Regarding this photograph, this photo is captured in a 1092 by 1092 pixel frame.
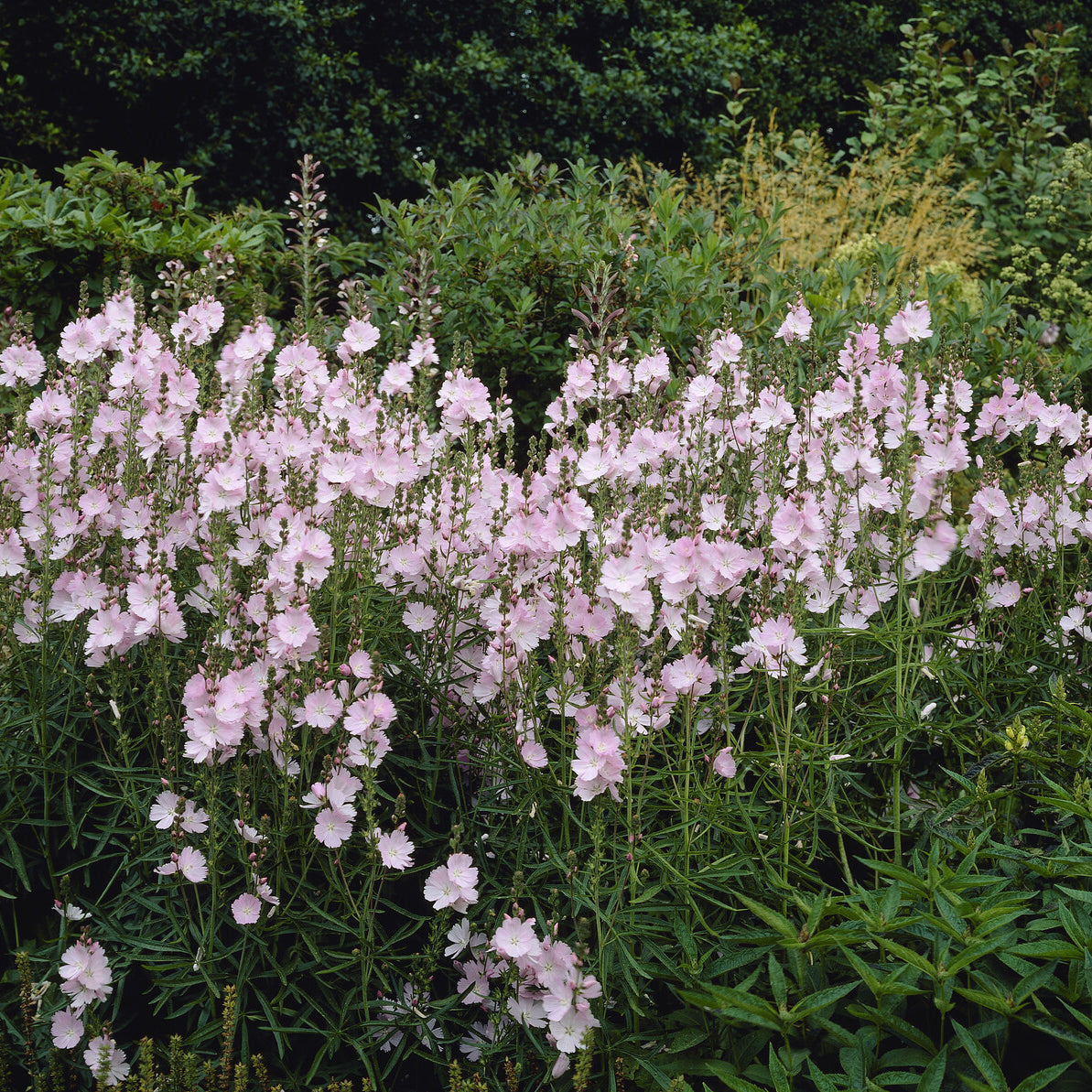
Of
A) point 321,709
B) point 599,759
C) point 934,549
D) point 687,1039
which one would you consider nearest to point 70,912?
point 321,709

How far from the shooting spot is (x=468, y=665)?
2951 mm

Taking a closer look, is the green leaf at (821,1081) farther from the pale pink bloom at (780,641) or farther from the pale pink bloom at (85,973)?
the pale pink bloom at (85,973)

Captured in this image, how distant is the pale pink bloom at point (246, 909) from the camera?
8.13 feet

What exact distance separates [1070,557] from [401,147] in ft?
30.6

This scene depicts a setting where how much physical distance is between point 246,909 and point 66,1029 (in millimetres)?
597

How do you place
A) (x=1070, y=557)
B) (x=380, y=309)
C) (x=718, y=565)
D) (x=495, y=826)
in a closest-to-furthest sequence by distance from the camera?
(x=718, y=565), (x=495, y=826), (x=1070, y=557), (x=380, y=309)

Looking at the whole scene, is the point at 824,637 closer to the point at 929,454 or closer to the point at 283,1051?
the point at 929,454

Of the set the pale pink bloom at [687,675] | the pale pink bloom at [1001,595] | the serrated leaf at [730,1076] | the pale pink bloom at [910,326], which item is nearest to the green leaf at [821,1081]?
the serrated leaf at [730,1076]

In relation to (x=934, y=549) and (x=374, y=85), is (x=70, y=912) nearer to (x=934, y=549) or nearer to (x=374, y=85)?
(x=934, y=549)

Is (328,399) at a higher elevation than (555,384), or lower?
higher

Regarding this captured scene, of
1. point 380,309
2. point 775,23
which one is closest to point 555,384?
point 380,309

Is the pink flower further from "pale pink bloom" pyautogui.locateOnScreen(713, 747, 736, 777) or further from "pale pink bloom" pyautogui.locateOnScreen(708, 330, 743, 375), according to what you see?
"pale pink bloom" pyautogui.locateOnScreen(708, 330, 743, 375)

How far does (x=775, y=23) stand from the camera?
1473 cm

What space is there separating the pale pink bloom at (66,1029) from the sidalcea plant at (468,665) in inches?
5.3
